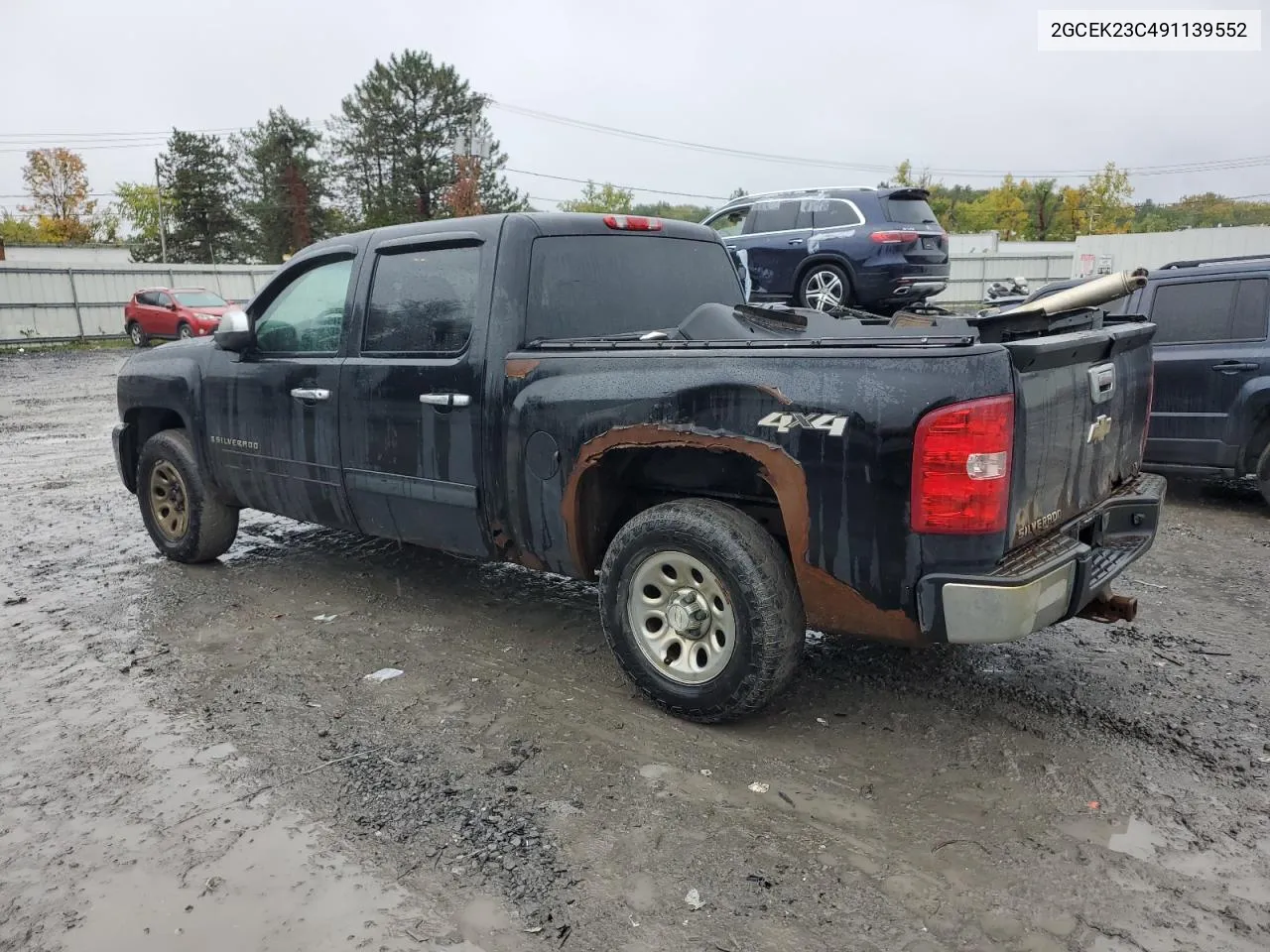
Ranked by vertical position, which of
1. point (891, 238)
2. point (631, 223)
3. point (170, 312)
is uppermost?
point (631, 223)

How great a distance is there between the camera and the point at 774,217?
496 inches

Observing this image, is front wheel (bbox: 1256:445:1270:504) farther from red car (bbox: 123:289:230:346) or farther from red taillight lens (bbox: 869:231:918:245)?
red car (bbox: 123:289:230:346)

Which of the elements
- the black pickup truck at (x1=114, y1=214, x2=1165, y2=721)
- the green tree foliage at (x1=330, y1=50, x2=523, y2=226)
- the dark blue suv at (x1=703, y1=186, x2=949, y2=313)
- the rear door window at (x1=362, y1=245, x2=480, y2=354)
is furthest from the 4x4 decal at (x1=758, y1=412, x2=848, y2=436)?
the green tree foliage at (x1=330, y1=50, x2=523, y2=226)

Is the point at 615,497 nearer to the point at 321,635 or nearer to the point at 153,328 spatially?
the point at 321,635

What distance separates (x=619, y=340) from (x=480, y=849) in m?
2.06

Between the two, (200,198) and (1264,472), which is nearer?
(1264,472)

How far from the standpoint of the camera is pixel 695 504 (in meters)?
3.56

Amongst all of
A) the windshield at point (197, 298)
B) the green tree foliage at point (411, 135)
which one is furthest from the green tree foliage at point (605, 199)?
the windshield at point (197, 298)

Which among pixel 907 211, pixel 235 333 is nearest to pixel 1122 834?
pixel 235 333

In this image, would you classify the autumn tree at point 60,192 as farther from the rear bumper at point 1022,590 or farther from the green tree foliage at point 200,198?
the rear bumper at point 1022,590

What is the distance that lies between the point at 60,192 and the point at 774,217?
77.8m

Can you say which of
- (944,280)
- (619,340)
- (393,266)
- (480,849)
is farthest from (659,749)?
(944,280)

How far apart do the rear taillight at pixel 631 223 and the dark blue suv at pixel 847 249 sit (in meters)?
6.83

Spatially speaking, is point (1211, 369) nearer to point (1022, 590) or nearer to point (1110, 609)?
point (1110, 609)
